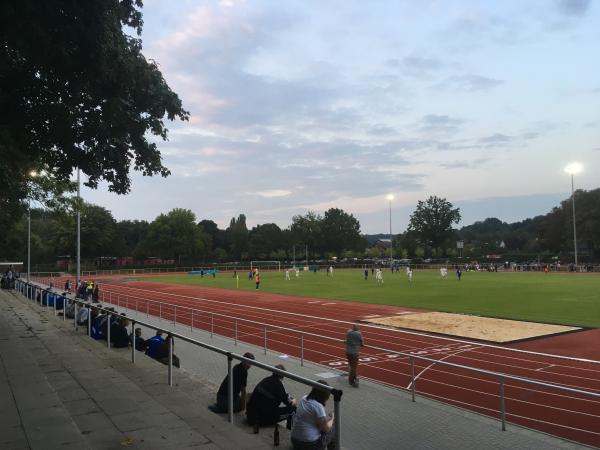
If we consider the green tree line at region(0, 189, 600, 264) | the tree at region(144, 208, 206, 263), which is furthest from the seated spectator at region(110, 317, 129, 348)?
the tree at region(144, 208, 206, 263)

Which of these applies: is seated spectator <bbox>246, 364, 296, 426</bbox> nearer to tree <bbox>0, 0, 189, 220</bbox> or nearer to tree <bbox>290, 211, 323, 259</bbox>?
tree <bbox>0, 0, 189, 220</bbox>

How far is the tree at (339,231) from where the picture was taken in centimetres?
14650

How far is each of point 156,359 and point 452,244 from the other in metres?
140

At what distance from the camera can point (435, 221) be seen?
484 ft

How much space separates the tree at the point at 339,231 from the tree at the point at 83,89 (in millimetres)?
135749

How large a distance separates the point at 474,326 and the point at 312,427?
16092 millimetres

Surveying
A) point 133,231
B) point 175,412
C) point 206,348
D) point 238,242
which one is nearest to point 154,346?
point 206,348

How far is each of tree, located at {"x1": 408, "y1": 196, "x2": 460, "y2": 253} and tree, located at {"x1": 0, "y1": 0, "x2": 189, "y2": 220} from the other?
143 metres

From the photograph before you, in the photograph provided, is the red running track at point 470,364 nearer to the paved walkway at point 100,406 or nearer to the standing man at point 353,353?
the standing man at point 353,353

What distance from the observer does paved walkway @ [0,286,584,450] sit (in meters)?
6.50

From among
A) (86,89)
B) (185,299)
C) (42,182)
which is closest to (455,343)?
(86,89)

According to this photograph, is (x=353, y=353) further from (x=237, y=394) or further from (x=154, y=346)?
(x=154, y=346)

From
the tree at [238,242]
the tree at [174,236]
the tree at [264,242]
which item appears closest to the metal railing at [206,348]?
the tree at [174,236]

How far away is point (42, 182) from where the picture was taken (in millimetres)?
23609
